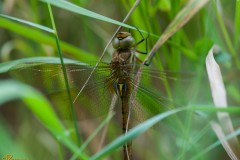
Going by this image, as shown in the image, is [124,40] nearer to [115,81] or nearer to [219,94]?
[115,81]

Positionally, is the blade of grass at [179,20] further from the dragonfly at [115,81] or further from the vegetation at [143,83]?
the dragonfly at [115,81]

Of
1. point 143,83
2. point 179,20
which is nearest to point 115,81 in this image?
point 143,83

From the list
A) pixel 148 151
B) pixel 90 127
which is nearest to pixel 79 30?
pixel 90 127

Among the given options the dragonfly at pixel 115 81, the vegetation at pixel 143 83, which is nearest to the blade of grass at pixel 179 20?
the vegetation at pixel 143 83

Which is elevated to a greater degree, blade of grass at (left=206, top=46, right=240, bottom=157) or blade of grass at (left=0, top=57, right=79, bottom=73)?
blade of grass at (left=0, top=57, right=79, bottom=73)

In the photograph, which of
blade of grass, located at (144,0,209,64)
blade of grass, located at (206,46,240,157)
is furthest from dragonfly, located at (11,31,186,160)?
blade of grass, located at (206,46,240,157)

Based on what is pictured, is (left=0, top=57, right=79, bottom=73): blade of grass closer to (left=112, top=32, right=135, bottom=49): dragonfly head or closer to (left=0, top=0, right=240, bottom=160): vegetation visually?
(left=0, top=0, right=240, bottom=160): vegetation

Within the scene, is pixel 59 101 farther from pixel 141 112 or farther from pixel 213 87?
pixel 213 87
